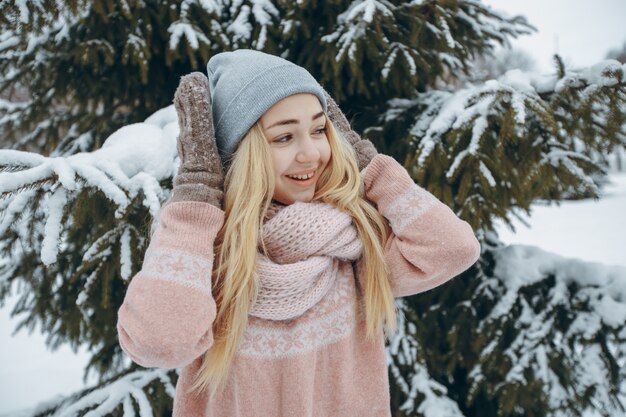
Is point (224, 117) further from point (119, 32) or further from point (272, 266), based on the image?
point (119, 32)

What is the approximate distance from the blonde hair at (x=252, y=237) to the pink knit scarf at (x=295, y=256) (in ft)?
0.13

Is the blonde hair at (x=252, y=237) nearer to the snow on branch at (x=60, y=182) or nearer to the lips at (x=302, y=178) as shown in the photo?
the lips at (x=302, y=178)

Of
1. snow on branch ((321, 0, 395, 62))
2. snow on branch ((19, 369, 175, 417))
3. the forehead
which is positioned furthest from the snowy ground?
the forehead

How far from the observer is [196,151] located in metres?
1.28

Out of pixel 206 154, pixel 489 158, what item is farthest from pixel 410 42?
pixel 206 154

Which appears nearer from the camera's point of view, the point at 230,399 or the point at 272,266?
the point at 272,266

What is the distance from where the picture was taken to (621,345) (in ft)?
6.97

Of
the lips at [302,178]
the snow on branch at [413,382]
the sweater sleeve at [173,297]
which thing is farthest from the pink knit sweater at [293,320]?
the snow on branch at [413,382]

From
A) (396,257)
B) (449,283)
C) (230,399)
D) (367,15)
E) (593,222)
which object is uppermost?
(367,15)

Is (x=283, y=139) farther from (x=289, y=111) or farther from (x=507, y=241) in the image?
A: (x=507, y=241)

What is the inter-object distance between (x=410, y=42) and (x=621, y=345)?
1834 millimetres

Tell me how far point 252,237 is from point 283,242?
97 millimetres

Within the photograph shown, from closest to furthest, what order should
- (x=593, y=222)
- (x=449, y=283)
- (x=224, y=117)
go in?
(x=224, y=117) → (x=449, y=283) → (x=593, y=222)

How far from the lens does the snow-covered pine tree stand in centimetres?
176
